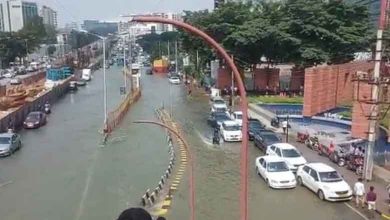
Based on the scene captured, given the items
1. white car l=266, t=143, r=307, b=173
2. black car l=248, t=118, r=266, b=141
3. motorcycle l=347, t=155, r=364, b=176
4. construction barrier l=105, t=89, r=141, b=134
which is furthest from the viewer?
construction barrier l=105, t=89, r=141, b=134

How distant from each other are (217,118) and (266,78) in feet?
65.6

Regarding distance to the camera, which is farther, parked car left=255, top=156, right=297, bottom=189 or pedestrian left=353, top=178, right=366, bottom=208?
parked car left=255, top=156, right=297, bottom=189

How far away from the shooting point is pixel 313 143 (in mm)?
A: 27906

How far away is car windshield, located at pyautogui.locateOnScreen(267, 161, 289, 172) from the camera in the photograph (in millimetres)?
21698

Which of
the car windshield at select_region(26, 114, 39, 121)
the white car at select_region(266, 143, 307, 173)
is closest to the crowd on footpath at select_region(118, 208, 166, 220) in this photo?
the white car at select_region(266, 143, 307, 173)

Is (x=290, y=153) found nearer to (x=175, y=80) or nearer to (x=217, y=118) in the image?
(x=217, y=118)

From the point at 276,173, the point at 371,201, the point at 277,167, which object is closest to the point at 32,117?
the point at 277,167

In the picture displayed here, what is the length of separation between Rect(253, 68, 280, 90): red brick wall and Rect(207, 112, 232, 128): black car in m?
17.6

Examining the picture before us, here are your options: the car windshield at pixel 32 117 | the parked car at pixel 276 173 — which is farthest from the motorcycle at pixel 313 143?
the car windshield at pixel 32 117

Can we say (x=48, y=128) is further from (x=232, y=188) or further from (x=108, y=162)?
(x=232, y=188)

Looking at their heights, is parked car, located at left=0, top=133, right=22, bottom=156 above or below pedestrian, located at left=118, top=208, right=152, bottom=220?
below

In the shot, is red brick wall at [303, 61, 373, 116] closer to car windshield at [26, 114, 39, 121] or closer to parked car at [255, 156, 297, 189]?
→ parked car at [255, 156, 297, 189]

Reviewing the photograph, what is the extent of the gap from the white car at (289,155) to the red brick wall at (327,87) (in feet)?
36.6

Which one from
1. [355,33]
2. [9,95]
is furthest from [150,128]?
[355,33]
